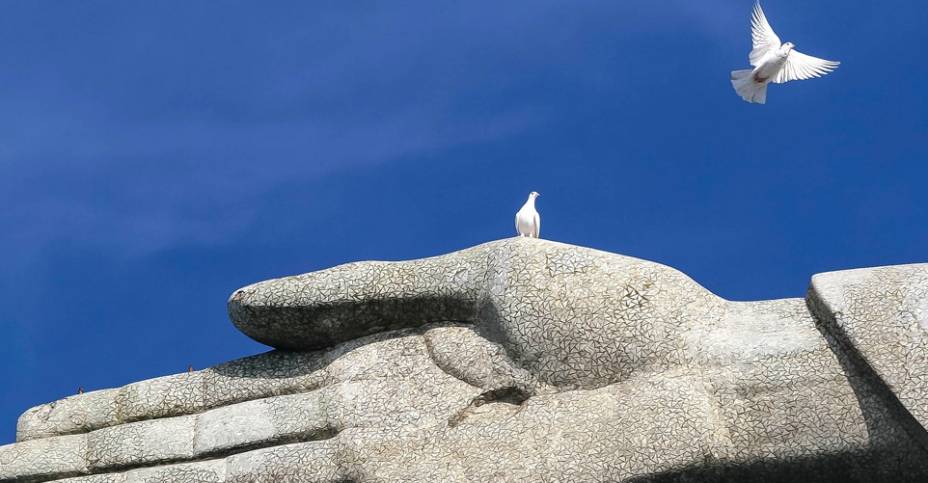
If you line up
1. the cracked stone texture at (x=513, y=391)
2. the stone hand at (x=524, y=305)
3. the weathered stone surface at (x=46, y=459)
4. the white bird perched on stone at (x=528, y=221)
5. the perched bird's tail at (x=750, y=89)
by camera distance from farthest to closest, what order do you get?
the perched bird's tail at (x=750, y=89)
the white bird perched on stone at (x=528, y=221)
the weathered stone surface at (x=46, y=459)
the stone hand at (x=524, y=305)
the cracked stone texture at (x=513, y=391)

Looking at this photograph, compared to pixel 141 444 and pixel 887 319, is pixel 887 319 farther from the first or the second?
pixel 141 444

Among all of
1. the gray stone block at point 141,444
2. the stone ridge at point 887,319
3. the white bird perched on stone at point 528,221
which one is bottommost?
the stone ridge at point 887,319

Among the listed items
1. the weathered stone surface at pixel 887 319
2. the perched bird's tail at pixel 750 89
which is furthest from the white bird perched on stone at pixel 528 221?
the weathered stone surface at pixel 887 319

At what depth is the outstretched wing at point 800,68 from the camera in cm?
1755

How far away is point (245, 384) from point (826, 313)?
14.5ft

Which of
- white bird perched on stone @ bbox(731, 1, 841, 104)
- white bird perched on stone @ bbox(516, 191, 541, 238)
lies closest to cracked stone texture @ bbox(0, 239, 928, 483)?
white bird perched on stone @ bbox(516, 191, 541, 238)

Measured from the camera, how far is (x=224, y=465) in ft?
39.4

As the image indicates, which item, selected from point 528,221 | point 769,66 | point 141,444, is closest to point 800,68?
point 769,66

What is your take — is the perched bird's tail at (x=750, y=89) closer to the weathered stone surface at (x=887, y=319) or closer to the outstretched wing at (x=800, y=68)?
the outstretched wing at (x=800, y=68)

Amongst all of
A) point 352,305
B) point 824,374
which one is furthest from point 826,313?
point 352,305

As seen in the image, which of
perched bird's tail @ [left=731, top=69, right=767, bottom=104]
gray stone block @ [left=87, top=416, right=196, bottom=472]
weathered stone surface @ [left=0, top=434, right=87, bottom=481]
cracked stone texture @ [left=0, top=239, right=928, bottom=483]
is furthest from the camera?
perched bird's tail @ [left=731, top=69, right=767, bottom=104]

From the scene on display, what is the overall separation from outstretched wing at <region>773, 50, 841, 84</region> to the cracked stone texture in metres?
5.94

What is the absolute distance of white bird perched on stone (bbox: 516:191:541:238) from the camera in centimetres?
1656

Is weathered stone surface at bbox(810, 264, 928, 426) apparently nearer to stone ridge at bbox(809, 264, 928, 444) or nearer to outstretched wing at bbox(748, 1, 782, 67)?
stone ridge at bbox(809, 264, 928, 444)
